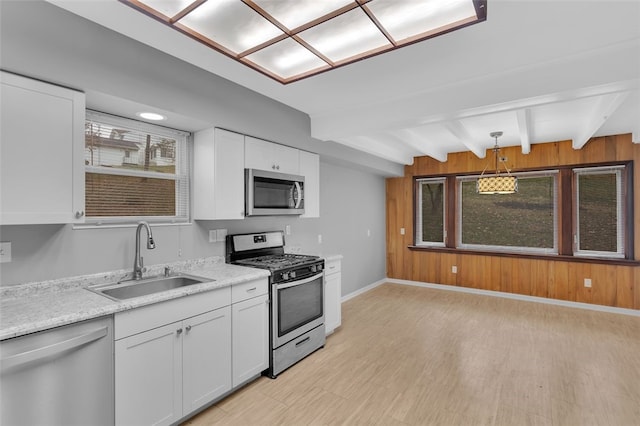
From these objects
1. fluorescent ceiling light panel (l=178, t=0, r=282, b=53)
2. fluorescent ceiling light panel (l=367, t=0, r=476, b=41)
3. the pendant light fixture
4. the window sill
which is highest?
fluorescent ceiling light panel (l=178, t=0, r=282, b=53)

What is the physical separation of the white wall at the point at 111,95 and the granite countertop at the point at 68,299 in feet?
0.21

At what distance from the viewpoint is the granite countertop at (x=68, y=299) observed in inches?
58.7

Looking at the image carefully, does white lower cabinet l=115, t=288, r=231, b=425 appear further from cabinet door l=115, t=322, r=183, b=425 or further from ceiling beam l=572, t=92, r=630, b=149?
ceiling beam l=572, t=92, r=630, b=149

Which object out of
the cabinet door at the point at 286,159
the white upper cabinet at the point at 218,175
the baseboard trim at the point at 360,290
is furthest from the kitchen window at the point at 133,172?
the baseboard trim at the point at 360,290

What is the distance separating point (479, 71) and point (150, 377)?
311 centimetres

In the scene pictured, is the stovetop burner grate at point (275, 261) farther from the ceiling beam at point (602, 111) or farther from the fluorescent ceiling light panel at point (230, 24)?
the ceiling beam at point (602, 111)

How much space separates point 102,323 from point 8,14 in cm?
166

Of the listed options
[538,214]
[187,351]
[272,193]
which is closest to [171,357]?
[187,351]

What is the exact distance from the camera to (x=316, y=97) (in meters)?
3.05

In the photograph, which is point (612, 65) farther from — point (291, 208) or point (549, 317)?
point (549, 317)

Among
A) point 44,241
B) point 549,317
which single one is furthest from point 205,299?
point 549,317

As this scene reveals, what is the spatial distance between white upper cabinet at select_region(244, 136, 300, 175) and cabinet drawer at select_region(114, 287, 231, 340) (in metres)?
1.24

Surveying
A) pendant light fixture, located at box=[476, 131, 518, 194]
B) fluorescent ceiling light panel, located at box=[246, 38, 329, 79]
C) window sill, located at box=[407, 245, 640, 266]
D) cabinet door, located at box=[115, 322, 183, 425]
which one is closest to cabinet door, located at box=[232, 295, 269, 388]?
cabinet door, located at box=[115, 322, 183, 425]

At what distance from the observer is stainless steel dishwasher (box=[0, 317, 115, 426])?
1425 mm
